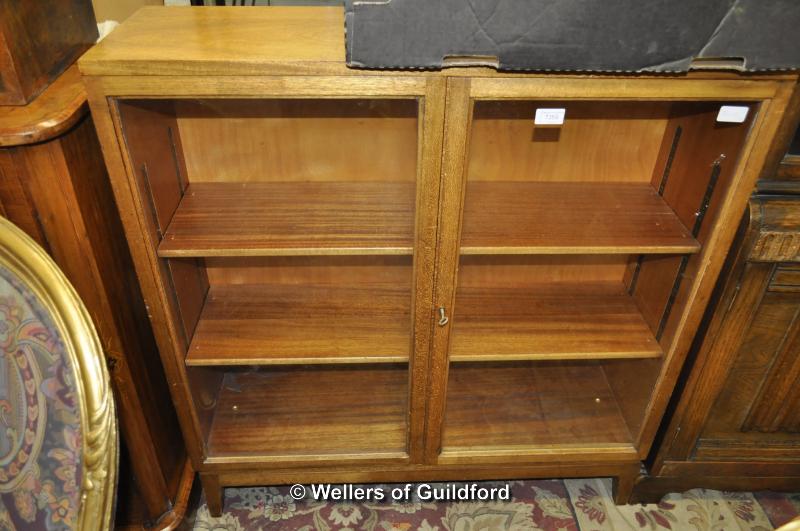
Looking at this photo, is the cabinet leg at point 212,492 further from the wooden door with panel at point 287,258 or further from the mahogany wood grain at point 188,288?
the mahogany wood grain at point 188,288

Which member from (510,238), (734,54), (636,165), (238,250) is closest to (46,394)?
(238,250)

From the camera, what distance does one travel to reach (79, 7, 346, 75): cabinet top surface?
85cm

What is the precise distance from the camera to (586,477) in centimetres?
150

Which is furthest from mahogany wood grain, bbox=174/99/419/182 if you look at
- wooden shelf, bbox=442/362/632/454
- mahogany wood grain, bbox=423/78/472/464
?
wooden shelf, bbox=442/362/632/454

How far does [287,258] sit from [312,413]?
377mm

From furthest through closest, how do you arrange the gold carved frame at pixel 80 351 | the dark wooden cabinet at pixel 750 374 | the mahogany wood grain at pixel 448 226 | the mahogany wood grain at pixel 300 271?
the mahogany wood grain at pixel 300 271 < the dark wooden cabinet at pixel 750 374 < the mahogany wood grain at pixel 448 226 < the gold carved frame at pixel 80 351

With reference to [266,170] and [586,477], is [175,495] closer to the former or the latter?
[266,170]

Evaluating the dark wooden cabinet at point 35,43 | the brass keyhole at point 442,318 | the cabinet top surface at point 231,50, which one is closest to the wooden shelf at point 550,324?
the brass keyhole at point 442,318

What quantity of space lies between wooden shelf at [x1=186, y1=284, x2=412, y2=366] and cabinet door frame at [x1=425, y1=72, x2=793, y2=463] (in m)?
0.15

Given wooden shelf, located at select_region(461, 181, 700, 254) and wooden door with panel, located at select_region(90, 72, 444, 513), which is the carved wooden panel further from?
wooden door with panel, located at select_region(90, 72, 444, 513)

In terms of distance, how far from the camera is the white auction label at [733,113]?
0.96 m

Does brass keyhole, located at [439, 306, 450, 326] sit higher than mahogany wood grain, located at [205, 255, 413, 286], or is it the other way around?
brass keyhole, located at [439, 306, 450, 326]

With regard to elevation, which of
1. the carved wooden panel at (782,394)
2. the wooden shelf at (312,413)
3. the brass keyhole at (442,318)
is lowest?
the wooden shelf at (312,413)

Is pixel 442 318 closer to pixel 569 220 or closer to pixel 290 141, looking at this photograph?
pixel 569 220
